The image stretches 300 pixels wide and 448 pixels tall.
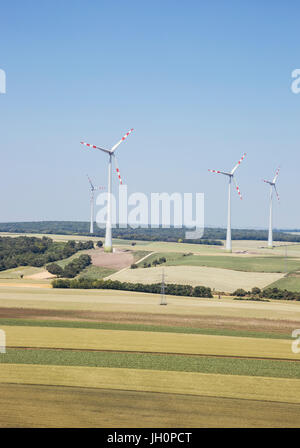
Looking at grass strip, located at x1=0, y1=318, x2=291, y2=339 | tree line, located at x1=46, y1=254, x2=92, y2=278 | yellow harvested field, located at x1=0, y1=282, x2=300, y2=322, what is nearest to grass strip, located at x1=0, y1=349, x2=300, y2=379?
grass strip, located at x1=0, y1=318, x2=291, y2=339

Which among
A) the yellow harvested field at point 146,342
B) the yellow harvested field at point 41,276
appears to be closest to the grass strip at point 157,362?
the yellow harvested field at point 146,342

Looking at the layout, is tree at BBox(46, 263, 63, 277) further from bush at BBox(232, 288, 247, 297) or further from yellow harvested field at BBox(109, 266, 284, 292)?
bush at BBox(232, 288, 247, 297)

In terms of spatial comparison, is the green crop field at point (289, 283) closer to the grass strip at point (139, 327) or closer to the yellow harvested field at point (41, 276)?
the grass strip at point (139, 327)

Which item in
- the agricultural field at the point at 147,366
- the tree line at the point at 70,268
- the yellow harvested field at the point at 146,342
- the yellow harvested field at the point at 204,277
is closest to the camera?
the agricultural field at the point at 147,366

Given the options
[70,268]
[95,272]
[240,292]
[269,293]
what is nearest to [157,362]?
[240,292]

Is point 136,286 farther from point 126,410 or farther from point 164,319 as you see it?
point 126,410
